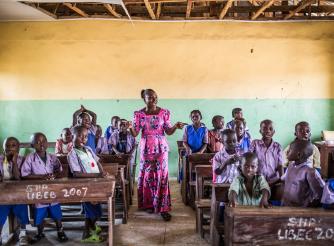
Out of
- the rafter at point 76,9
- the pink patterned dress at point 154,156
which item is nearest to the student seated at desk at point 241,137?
the pink patterned dress at point 154,156

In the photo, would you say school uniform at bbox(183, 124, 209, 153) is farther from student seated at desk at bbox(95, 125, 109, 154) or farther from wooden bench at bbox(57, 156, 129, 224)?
wooden bench at bbox(57, 156, 129, 224)

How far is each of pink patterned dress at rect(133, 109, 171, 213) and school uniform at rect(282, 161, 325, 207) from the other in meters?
2.03

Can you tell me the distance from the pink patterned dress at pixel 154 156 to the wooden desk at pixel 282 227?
2253mm

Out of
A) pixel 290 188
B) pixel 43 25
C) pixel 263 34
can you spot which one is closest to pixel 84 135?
pixel 290 188

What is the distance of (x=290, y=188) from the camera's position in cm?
300

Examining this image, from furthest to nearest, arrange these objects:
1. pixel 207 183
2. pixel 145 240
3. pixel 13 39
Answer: pixel 13 39, pixel 207 183, pixel 145 240

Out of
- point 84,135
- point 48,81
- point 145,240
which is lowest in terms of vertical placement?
point 145,240

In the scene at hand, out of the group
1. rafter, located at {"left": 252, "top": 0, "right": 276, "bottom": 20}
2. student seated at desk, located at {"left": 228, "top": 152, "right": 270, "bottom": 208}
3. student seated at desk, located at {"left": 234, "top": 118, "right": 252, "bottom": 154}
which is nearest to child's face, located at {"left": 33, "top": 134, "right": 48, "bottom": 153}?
student seated at desk, located at {"left": 228, "top": 152, "right": 270, "bottom": 208}

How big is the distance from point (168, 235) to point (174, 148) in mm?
3556

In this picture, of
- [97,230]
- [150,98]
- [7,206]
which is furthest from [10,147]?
[150,98]

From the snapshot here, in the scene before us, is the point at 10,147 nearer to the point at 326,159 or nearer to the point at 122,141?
the point at 122,141

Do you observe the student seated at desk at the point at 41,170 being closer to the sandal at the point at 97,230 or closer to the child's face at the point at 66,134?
the sandal at the point at 97,230

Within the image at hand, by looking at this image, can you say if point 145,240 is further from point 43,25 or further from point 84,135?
point 43,25

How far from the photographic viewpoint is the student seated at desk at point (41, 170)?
12.5 feet
